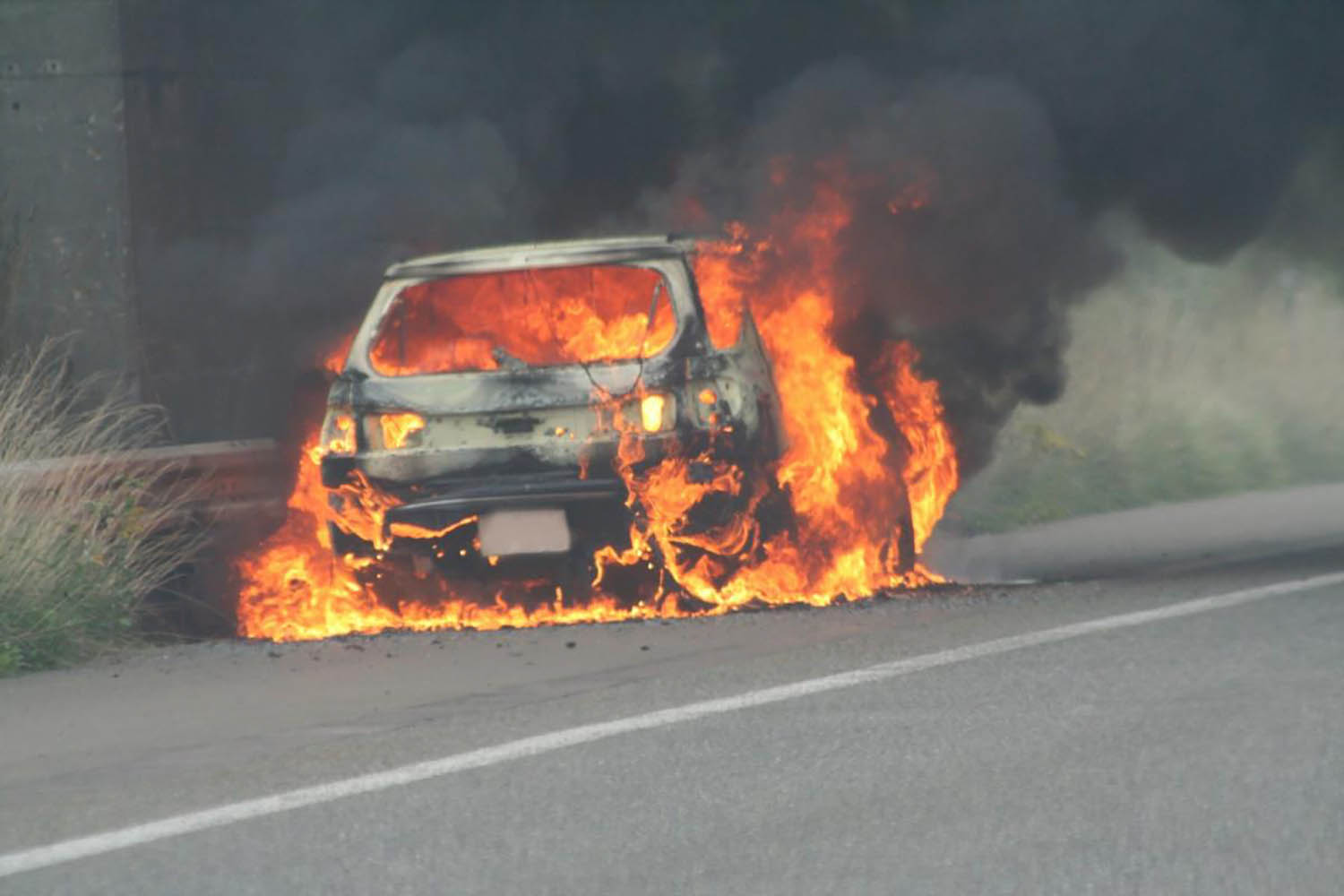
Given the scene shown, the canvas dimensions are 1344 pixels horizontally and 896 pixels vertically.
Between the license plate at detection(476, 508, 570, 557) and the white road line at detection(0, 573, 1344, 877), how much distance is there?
6.55 feet

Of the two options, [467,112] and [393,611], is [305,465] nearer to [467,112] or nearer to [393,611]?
[393,611]

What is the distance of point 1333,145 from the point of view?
16688mm

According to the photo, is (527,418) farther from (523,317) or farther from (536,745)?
(536,745)

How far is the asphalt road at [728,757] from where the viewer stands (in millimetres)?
5711

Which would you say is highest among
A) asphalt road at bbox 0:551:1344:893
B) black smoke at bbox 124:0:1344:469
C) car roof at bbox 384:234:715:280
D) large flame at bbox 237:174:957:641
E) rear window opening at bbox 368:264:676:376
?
black smoke at bbox 124:0:1344:469

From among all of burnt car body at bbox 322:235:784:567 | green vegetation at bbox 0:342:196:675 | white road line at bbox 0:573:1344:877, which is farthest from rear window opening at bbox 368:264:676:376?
white road line at bbox 0:573:1344:877

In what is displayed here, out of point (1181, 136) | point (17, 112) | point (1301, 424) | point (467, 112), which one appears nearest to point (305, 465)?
point (17, 112)

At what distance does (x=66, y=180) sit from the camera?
14.4m

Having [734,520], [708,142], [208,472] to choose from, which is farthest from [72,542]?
[708,142]

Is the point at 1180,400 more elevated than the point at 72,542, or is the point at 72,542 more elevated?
the point at 72,542

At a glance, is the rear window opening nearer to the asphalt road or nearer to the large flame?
the large flame

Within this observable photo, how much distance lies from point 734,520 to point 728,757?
355 centimetres

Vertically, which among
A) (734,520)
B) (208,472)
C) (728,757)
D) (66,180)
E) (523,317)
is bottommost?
(728,757)

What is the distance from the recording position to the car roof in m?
10.7
